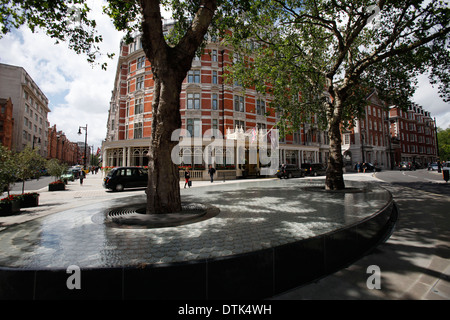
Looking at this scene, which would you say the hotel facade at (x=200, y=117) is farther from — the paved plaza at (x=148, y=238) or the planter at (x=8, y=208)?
the paved plaza at (x=148, y=238)

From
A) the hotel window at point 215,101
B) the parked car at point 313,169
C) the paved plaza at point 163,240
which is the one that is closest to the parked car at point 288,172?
the parked car at point 313,169

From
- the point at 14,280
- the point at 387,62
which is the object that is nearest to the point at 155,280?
the point at 14,280

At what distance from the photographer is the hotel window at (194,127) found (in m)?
25.9

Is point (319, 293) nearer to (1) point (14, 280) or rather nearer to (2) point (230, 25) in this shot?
(1) point (14, 280)

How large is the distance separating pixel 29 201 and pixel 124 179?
6456mm

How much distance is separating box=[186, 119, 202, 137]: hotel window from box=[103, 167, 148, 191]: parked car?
34.0 feet

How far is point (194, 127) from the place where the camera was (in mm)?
26000

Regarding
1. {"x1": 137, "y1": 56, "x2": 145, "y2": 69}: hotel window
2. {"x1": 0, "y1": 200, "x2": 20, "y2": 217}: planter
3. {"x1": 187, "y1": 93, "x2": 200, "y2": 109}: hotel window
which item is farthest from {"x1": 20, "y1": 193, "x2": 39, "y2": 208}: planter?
{"x1": 137, "y1": 56, "x2": 145, "y2": 69}: hotel window

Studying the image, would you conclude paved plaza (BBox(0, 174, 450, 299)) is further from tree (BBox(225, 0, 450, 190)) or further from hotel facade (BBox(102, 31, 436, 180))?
hotel facade (BBox(102, 31, 436, 180))

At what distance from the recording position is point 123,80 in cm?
3125

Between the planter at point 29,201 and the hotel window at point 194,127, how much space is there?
57.9 ft

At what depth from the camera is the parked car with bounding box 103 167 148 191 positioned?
50.1ft

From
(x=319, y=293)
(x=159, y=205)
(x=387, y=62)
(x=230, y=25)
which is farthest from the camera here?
(x=387, y=62)
